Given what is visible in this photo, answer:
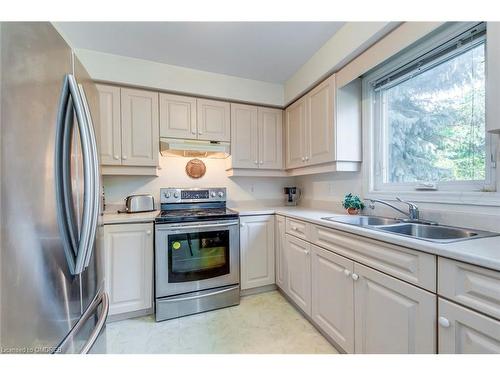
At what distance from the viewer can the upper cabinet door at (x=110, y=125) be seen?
2.01 meters

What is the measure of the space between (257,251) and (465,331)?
1.62m

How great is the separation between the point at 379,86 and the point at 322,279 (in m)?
1.70

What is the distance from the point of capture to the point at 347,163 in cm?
198

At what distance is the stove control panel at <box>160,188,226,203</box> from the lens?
2373mm

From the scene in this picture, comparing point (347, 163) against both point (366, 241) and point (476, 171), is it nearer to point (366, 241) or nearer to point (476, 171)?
point (476, 171)

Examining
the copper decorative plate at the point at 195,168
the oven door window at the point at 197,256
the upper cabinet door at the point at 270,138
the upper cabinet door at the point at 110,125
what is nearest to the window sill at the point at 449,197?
the upper cabinet door at the point at 270,138

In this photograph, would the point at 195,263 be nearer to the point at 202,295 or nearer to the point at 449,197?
the point at 202,295

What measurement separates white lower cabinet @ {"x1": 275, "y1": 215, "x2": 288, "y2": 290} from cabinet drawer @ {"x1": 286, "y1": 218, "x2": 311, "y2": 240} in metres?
0.10

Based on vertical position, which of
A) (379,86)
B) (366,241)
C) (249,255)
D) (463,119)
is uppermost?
(379,86)

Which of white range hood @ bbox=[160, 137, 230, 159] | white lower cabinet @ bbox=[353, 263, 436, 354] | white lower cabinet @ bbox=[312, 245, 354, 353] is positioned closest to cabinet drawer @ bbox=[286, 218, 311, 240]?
white lower cabinet @ bbox=[312, 245, 354, 353]

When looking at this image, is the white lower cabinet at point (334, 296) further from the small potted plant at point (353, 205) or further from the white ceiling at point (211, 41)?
the white ceiling at point (211, 41)

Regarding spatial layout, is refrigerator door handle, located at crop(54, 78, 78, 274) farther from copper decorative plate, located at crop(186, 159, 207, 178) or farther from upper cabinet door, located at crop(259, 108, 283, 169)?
upper cabinet door, located at crop(259, 108, 283, 169)

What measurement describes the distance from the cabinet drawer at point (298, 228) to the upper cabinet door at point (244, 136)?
2.96 feet

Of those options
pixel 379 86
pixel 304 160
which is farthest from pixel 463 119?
pixel 304 160
